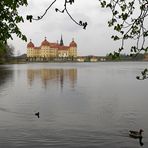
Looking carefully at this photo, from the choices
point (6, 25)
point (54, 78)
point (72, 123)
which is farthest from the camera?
point (54, 78)

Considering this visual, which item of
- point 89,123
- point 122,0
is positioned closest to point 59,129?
point 89,123

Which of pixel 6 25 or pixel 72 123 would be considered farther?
pixel 72 123

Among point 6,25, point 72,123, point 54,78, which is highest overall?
point 6,25

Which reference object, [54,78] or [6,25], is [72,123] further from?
[54,78]

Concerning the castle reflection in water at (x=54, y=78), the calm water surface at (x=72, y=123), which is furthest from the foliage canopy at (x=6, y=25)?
the castle reflection in water at (x=54, y=78)

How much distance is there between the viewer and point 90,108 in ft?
82.1

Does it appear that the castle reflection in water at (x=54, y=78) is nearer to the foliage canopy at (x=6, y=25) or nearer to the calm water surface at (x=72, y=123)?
the calm water surface at (x=72, y=123)

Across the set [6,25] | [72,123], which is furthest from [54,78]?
[6,25]

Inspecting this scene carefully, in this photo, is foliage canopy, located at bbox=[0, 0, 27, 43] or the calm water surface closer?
foliage canopy, located at bbox=[0, 0, 27, 43]

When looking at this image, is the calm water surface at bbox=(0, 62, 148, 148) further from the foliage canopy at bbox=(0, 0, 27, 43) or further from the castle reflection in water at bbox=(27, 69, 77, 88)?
the castle reflection in water at bbox=(27, 69, 77, 88)

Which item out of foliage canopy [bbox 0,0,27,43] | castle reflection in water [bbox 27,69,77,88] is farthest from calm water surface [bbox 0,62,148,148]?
castle reflection in water [bbox 27,69,77,88]

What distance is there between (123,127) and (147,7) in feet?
45.9

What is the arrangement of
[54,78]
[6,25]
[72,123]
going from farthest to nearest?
[54,78], [72,123], [6,25]

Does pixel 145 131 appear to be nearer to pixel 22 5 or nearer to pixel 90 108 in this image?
pixel 90 108
